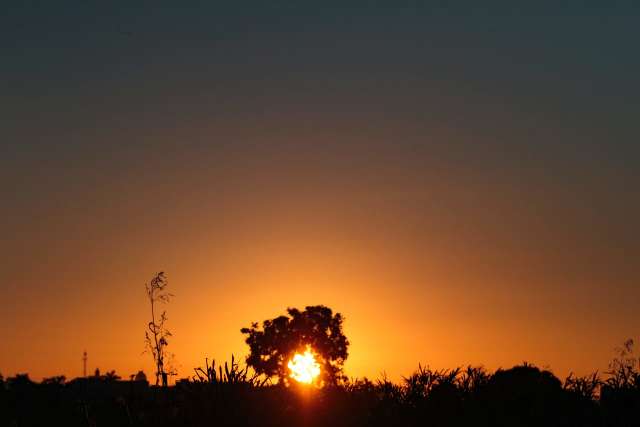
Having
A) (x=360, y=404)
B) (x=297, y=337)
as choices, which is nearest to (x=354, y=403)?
(x=360, y=404)

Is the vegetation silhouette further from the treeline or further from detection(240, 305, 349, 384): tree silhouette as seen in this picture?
detection(240, 305, 349, 384): tree silhouette

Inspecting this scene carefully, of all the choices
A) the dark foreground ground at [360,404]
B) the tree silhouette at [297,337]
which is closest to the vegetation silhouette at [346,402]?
the dark foreground ground at [360,404]

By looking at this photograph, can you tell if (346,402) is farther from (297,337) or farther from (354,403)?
(297,337)

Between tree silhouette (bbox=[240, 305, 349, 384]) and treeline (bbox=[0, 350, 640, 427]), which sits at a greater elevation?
tree silhouette (bbox=[240, 305, 349, 384])

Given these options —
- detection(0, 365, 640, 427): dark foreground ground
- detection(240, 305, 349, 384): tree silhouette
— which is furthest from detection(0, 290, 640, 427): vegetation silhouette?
detection(240, 305, 349, 384): tree silhouette

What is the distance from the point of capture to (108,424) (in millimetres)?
7387

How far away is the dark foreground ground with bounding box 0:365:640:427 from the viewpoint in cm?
753

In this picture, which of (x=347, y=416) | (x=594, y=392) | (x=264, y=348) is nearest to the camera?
(x=347, y=416)

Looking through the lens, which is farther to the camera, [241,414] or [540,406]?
[540,406]

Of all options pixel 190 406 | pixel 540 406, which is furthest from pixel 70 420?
pixel 540 406

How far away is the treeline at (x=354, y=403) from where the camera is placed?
7.54m

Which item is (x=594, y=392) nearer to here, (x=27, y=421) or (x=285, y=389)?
(x=285, y=389)

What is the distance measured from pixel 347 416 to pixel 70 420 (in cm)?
280

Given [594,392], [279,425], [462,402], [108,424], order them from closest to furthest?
[108,424] → [279,425] → [462,402] → [594,392]
